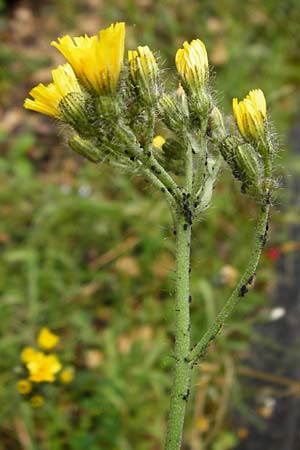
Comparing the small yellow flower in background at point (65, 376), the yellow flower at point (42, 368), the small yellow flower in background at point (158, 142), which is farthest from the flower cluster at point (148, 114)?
the small yellow flower in background at point (65, 376)

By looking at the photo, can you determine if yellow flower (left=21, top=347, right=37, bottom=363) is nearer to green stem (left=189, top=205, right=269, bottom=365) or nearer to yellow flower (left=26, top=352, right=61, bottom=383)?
yellow flower (left=26, top=352, right=61, bottom=383)

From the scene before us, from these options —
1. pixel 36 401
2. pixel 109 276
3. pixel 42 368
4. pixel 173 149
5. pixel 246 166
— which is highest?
pixel 109 276

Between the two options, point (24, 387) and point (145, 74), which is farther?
point (24, 387)

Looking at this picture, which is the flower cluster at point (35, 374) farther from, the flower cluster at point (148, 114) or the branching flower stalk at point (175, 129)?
the flower cluster at point (148, 114)

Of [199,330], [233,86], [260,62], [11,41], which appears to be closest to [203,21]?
[260,62]

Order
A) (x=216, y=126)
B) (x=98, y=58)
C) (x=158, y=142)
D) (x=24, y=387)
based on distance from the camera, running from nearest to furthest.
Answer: (x=98, y=58)
(x=216, y=126)
(x=158, y=142)
(x=24, y=387)

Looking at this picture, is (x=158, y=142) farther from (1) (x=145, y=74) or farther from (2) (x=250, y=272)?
(2) (x=250, y=272)

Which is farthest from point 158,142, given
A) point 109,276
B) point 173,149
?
point 109,276
